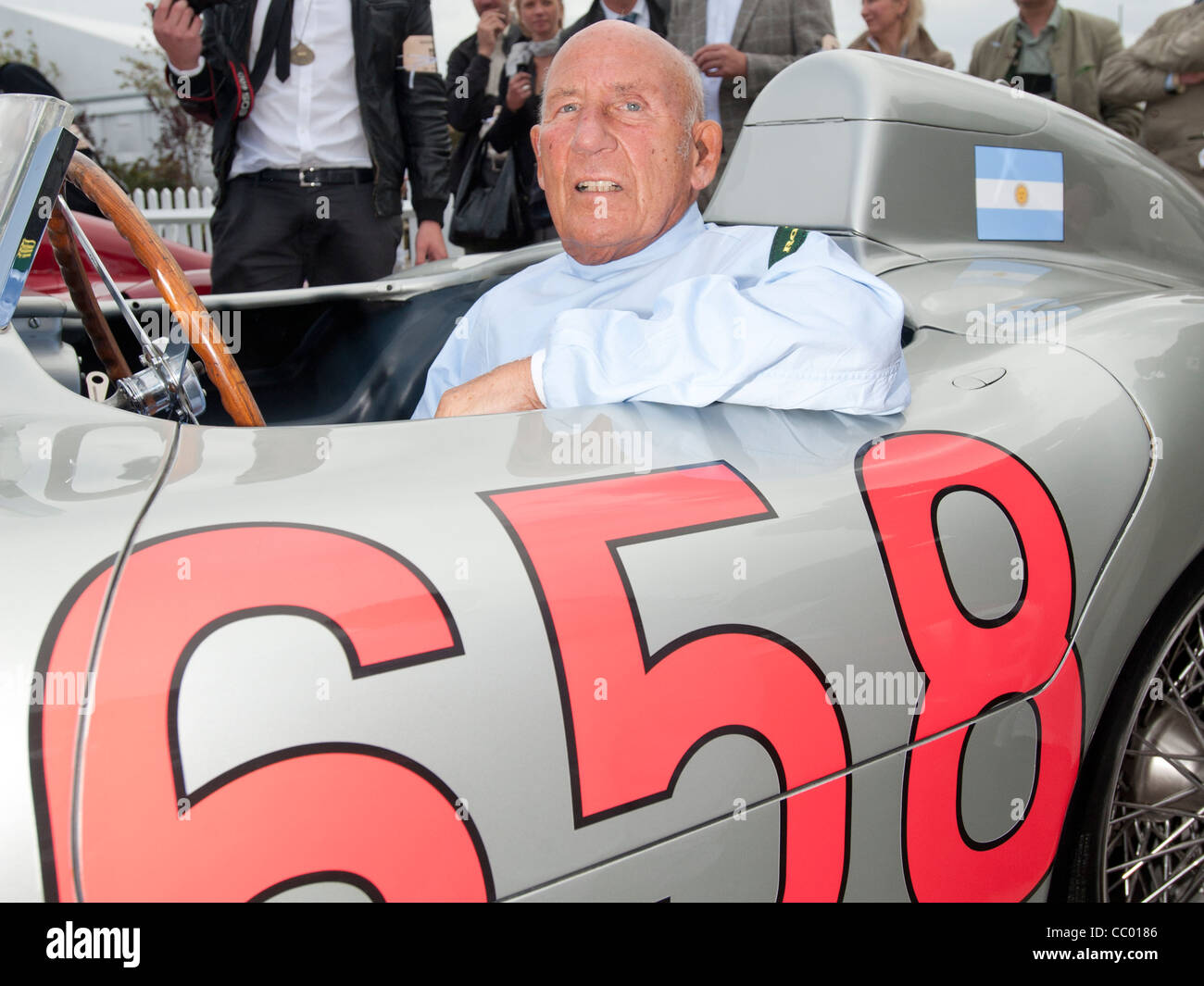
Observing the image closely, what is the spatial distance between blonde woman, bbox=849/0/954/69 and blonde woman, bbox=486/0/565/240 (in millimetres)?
1014

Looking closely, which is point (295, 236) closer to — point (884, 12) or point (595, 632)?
point (884, 12)

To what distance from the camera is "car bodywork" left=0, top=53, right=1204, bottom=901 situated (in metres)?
0.76

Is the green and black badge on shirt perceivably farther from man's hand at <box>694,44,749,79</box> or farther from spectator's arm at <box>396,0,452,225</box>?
spectator's arm at <box>396,0,452,225</box>

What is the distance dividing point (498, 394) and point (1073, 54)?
130 inches

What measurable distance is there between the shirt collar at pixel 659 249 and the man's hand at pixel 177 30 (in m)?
1.67

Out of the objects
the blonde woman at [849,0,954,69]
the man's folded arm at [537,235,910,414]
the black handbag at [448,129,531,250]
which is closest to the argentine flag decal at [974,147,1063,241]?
the man's folded arm at [537,235,910,414]

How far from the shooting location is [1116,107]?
3.84 m

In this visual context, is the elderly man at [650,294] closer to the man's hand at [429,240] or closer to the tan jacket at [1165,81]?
the man's hand at [429,240]

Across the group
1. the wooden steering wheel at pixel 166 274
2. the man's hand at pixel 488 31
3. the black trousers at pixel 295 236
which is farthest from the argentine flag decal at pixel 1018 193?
the man's hand at pixel 488 31

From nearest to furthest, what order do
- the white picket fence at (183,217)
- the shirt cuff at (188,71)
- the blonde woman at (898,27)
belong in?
1. the shirt cuff at (188,71)
2. the blonde woman at (898,27)
3. the white picket fence at (183,217)

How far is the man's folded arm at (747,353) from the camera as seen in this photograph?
1.19 m

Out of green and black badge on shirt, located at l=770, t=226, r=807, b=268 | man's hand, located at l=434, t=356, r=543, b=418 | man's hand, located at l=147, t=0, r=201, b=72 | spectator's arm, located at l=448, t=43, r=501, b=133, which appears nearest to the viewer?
man's hand, located at l=434, t=356, r=543, b=418

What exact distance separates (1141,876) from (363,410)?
4.91ft
